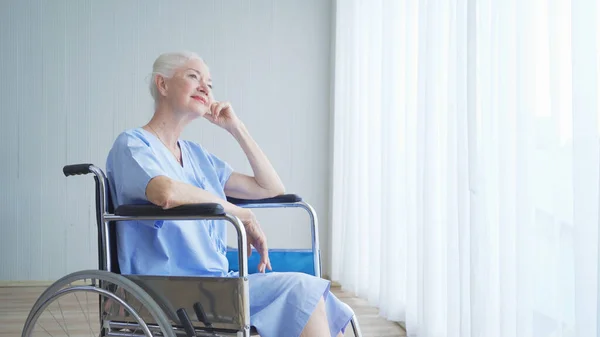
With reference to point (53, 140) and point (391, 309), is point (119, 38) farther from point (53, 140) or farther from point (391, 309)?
point (391, 309)

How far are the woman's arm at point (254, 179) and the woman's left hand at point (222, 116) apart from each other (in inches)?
1.0

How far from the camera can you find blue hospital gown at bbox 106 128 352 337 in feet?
5.03

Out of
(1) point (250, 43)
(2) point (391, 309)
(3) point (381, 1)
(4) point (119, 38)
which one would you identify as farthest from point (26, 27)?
(2) point (391, 309)

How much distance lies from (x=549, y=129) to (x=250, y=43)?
2.70m

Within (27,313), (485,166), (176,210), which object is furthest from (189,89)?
(27,313)

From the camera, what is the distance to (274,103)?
4.25 metres

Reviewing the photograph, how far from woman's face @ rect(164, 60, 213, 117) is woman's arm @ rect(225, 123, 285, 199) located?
0.49 ft

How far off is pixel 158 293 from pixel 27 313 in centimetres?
206

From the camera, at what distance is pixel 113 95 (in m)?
4.15

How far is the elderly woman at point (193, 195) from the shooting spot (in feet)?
5.06

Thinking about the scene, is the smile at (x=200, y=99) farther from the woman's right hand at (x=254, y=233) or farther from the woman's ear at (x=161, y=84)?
the woman's right hand at (x=254, y=233)

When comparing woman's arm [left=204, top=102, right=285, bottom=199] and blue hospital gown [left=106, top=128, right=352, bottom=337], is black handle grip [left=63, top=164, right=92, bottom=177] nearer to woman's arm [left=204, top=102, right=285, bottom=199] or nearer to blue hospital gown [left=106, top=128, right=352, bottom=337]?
blue hospital gown [left=106, top=128, right=352, bottom=337]

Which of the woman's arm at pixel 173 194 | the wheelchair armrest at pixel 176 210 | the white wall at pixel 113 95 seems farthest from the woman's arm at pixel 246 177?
the white wall at pixel 113 95

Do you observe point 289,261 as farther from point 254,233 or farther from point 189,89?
point 189,89
